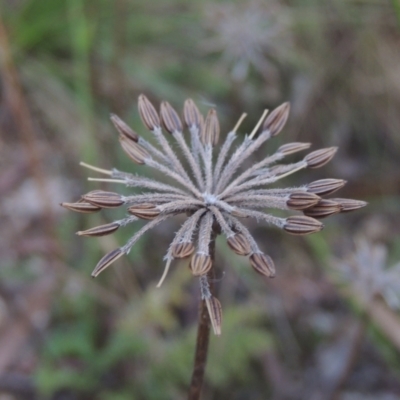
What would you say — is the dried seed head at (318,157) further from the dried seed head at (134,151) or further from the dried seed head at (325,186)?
the dried seed head at (134,151)

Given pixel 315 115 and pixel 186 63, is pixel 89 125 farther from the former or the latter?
pixel 315 115

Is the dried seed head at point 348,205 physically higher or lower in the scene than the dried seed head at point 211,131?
lower

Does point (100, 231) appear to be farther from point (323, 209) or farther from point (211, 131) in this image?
point (323, 209)

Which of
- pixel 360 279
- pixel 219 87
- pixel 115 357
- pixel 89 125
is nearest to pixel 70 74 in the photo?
pixel 89 125

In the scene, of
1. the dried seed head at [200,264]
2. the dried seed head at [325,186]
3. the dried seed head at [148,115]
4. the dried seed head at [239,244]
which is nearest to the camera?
the dried seed head at [200,264]

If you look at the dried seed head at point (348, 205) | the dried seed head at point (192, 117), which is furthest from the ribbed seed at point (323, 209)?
the dried seed head at point (192, 117)

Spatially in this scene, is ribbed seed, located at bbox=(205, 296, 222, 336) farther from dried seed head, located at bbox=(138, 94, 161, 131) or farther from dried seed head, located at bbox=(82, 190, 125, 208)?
dried seed head, located at bbox=(138, 94, 161, 131)

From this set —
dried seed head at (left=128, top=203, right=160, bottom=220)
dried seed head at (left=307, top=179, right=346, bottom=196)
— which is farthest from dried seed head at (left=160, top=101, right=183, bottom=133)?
dried seed head at (left=307, top=179, right=346, bottom=196)
